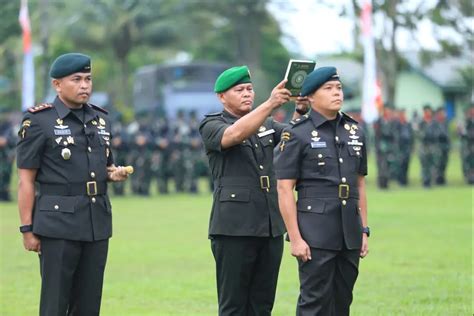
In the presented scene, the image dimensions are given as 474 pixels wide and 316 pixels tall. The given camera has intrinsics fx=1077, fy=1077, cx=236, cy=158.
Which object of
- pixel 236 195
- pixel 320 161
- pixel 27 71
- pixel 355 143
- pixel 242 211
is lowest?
pixel 242 211

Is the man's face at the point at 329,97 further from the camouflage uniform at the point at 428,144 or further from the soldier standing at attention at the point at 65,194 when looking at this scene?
the camouflage uniform at the point at 428,144

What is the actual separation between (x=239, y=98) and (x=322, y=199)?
3.05 feet

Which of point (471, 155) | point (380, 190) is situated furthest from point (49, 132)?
point (471, 155)

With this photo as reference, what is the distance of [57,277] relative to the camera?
678 centimetres

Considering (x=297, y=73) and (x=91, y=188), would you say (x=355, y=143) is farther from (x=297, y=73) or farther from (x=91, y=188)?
(x=91, y=188)

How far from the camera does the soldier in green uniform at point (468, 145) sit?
27453 millimetres

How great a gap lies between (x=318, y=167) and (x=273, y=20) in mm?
42993

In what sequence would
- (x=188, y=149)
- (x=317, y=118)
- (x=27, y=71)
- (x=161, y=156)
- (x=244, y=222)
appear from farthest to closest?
(x=188, y=149) → (x=161, y=156) → (x=27, y=71) → (x=244, y=222) → (x=317, y=118)

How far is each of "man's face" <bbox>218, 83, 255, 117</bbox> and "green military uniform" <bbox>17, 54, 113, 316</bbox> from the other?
0.91m

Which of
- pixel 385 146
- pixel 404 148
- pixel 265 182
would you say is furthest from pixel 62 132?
pixel 404 148

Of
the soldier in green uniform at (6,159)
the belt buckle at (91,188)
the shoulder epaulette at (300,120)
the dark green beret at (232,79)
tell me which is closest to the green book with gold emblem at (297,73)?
the shoulder epaulette at (300,120)

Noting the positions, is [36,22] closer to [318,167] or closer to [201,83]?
[201,83]

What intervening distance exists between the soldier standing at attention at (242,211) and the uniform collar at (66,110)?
0.73 metres

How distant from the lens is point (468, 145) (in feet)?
90.3
